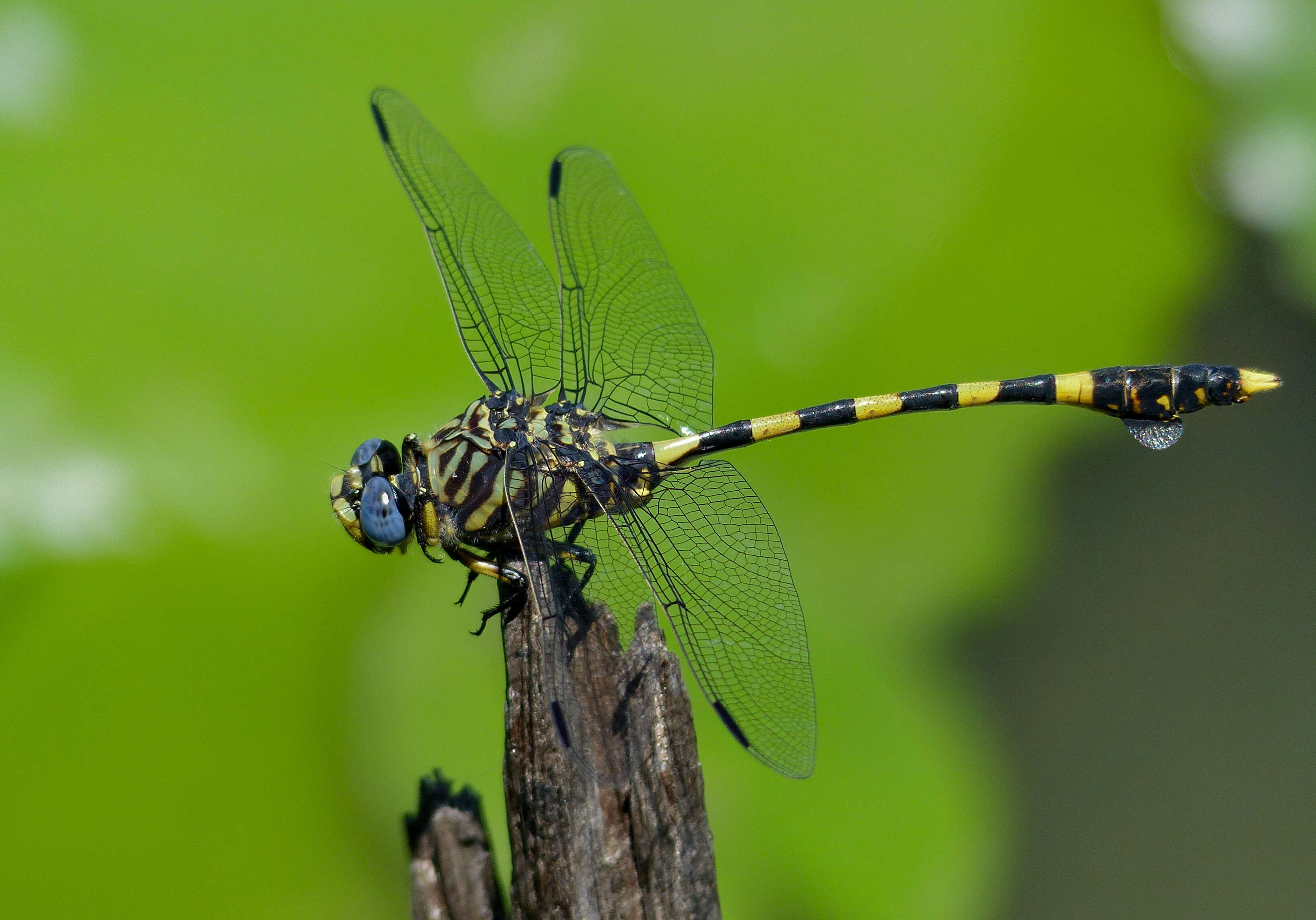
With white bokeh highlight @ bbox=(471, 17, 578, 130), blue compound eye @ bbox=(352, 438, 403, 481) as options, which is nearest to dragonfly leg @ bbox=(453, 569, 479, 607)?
blue compound eye @ bbox=(352, 438, 403, 481)

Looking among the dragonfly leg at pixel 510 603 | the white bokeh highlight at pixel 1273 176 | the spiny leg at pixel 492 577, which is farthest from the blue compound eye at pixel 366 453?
the white bokeh highlight at pixel 1273 176

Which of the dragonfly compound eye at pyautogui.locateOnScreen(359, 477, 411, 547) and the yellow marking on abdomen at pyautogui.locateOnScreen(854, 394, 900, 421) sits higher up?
the yellow marking on abdomen at pyautogui.locateOnScreen(854, 394, 900, 421)

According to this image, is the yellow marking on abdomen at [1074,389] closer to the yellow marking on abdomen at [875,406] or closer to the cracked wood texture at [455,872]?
the yellow marking on abdomen at [875,406]

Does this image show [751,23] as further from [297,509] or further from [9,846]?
[9,846]

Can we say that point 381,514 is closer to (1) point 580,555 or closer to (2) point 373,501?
(2) point 373,501

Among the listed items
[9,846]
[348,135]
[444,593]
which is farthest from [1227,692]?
[9,846]

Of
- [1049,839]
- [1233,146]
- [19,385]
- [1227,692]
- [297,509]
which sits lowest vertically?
[1049,839]

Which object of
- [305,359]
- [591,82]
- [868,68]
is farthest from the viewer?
[868,68]

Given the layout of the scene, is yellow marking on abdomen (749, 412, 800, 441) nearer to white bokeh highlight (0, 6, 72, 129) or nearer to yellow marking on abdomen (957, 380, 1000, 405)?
yellow marking on abdomen (957, 380, 1000, 405)
